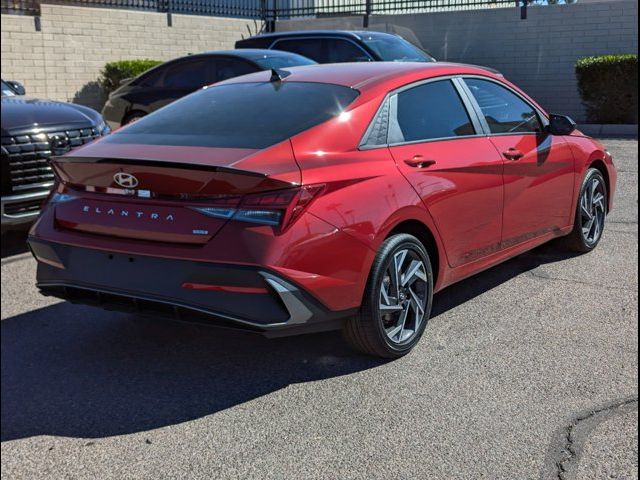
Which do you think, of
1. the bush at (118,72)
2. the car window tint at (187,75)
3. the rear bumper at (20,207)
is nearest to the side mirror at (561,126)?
the rear bumper at (20,207)

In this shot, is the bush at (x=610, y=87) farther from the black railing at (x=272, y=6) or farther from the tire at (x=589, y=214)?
the tire at (x=589, y=214)

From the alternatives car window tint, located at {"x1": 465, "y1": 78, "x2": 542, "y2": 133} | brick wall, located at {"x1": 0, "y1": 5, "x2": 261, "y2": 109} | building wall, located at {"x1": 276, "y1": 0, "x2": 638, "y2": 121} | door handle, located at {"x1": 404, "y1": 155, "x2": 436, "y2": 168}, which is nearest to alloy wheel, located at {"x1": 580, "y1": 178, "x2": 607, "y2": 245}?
car window tint, located at {"x1": 465, "y1": 78, "x2": 542, "y2": 133}

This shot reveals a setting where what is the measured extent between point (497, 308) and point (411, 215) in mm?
1153

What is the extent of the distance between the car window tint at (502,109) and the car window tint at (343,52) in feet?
22.6

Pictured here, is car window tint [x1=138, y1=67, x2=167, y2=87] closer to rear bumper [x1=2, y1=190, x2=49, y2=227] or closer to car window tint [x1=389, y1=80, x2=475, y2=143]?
rear bumper [x1=2, y1=190, x2=49, y2=227]

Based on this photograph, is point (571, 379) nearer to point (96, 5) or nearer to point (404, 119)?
point (404, 119)

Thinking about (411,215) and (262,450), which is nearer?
(262,450)

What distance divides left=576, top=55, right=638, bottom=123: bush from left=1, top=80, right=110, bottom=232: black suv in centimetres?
1116

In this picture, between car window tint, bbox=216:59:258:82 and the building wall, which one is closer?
car window tint, bbox=216:59:258:82

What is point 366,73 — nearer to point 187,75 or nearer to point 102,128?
point 102,128

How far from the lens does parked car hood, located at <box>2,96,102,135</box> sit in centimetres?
614

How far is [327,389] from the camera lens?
12.3ft

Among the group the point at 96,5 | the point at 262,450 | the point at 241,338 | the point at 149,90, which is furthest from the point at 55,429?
the point at 96,5

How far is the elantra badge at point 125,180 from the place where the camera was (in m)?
3.76
